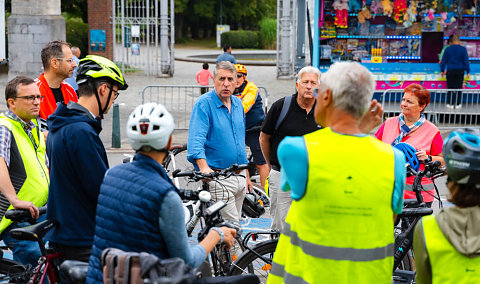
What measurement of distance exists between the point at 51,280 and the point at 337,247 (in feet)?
7.19

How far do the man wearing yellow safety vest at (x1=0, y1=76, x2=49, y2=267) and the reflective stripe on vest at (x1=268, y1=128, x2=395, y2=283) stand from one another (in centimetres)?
256

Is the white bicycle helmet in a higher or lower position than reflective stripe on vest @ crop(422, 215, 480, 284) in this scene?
higher

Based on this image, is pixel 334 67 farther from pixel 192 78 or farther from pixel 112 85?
pixel 192 78

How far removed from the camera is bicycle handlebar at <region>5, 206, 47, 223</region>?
469 cm

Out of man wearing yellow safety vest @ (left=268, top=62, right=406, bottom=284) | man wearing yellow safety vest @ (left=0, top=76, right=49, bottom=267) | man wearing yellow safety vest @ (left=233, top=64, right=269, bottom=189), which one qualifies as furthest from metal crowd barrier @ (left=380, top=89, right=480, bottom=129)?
man wearing yellow safety vest @ (left=268, top=62, right=406, bottom=284)

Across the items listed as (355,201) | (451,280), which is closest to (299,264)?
(355,201)

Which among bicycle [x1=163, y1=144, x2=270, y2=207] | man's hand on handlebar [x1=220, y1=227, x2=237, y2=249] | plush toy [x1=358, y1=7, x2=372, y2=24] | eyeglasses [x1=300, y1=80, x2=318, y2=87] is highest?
plush toy [x1=358, y1=7, x2=372, y2=24]

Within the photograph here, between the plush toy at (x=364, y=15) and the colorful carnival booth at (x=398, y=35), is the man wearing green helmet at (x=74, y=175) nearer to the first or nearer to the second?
the colorful carnival booth at (x=398, y=35)

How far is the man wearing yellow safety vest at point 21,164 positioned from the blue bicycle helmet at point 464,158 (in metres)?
3.11

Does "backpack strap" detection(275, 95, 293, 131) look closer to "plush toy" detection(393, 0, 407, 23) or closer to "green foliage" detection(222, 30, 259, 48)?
"plush toy" detection(393, 0, 407, 23)

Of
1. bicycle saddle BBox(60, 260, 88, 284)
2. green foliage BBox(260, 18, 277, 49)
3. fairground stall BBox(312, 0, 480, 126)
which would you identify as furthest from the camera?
green foliage BBox(260, 18, 277, 49)

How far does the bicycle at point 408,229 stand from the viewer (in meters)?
4.75

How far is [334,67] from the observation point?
10.3ft

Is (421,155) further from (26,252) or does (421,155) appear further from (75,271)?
(75,271)
